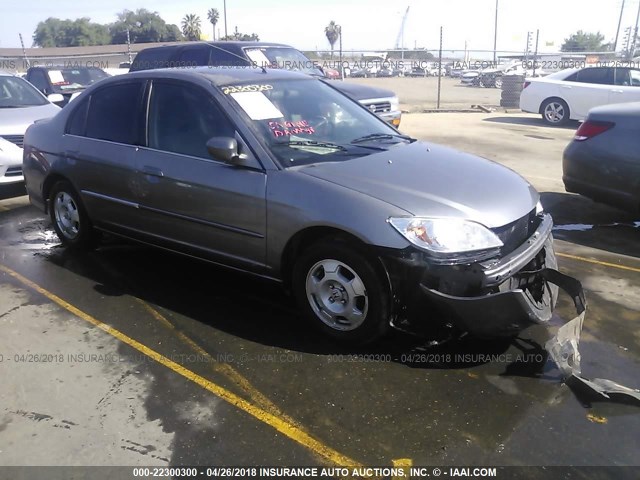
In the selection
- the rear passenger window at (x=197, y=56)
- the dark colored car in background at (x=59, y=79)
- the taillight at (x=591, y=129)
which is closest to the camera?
the taillight at (x=591, y=129)

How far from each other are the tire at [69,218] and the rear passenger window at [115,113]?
63 centimetres

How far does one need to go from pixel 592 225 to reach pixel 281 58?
20.3ft

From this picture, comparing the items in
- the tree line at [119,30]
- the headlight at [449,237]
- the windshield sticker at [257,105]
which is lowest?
the headlight at [449,237]

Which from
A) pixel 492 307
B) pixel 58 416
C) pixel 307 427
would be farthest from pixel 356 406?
pixel 58 416

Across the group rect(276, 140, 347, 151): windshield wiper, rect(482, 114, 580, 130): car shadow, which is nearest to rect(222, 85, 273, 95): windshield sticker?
rect(276, 140, 347, 151): windshield wiper

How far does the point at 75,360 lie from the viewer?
11.4 ft

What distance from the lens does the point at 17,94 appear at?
8.80m

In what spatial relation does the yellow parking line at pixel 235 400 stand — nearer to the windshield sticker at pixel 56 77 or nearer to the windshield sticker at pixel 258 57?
the windshield sticker at pixel 258 57

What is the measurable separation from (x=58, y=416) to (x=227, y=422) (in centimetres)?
90

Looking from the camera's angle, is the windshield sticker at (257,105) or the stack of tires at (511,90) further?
the stack of tires at (511,90)

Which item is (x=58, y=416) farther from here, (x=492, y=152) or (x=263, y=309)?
(x=492, y=152)

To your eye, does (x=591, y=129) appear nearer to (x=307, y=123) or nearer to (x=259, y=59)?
(x=307, y=123)

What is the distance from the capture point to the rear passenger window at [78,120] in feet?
16.3

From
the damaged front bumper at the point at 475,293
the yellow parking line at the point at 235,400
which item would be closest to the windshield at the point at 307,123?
the damaged front bumper at the point at 475,293
